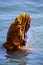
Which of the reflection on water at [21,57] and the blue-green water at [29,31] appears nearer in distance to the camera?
the reflection on water at [21,57]

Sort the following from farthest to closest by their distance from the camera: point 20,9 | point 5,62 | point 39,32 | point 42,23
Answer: point 20,9, point 42,23, point 39,32, point 5,62

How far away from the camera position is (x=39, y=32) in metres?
8.34

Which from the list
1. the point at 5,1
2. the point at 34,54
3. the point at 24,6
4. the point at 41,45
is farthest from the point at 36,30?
the point at 5,1

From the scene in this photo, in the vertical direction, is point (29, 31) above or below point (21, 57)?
above

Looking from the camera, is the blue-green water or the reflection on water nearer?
the reflection on water

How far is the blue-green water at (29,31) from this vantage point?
6.64m

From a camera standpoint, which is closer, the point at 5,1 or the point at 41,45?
the point at 41,45

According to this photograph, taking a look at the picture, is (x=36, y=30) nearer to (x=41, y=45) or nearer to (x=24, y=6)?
(x=41, y=45)

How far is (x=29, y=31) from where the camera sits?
8.41 m

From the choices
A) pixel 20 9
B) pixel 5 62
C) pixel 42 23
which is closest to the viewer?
pixel 5 62

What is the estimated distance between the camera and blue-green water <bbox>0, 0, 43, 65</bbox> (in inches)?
262

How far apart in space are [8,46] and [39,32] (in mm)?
1716

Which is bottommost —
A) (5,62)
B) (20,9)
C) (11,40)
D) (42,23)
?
(5,62)

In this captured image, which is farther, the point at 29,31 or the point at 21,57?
the point at 29,31
